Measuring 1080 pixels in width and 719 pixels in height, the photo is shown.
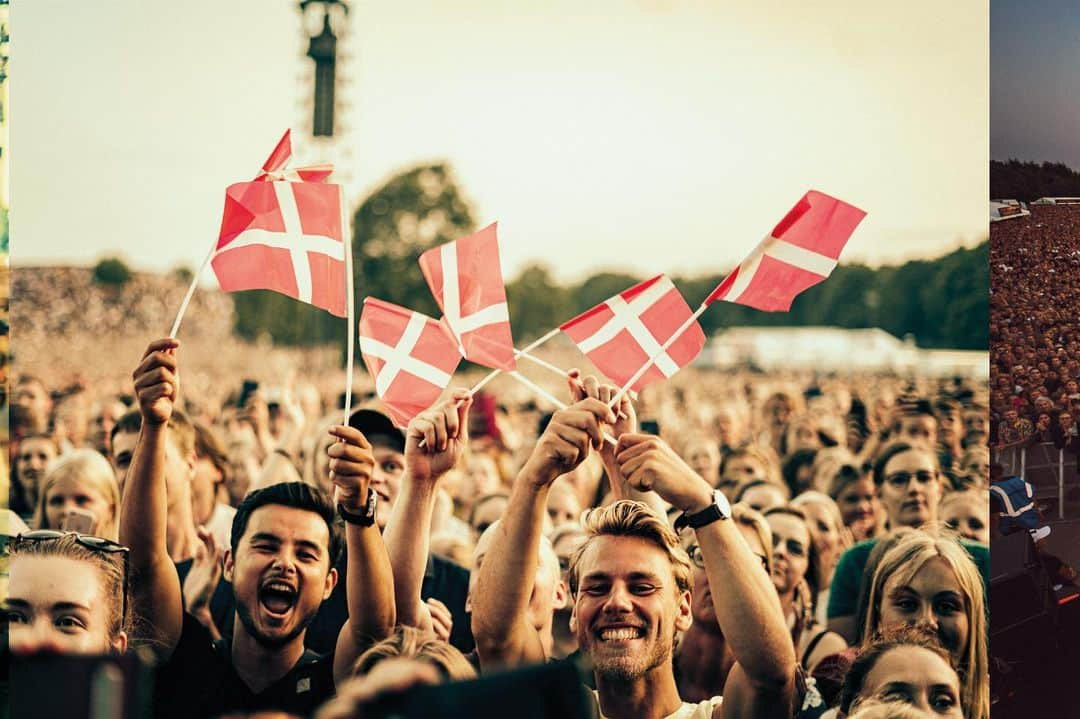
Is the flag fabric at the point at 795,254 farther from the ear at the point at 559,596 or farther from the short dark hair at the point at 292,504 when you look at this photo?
the short dark hair at the point at 292,504

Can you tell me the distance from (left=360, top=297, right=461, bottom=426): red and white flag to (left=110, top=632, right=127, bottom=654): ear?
0.87 m

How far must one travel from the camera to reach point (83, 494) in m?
4.50

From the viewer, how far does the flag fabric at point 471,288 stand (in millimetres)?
3814

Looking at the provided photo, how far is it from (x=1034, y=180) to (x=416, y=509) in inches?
98.0

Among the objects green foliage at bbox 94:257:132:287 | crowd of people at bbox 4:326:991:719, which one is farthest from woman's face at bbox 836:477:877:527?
green foliage at bbox 94:257:132:287

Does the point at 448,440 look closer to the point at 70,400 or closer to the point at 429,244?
the point at 70,400

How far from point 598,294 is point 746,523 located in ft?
68.3

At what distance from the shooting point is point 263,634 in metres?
3.42

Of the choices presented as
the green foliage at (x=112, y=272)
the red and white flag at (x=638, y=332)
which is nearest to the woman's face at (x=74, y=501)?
the red and white flag at (x=638, y=332)

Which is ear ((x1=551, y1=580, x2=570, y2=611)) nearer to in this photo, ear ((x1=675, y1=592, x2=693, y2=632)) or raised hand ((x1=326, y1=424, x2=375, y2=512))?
ear ((x1=675, y1=592, x2=693, y2=632))

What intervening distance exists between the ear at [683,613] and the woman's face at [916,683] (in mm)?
416

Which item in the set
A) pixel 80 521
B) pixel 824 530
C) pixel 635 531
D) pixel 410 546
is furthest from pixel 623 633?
pixel 824 530

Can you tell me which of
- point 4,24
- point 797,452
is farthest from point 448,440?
point 797,452

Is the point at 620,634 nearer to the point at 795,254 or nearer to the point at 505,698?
the point at 795,254
